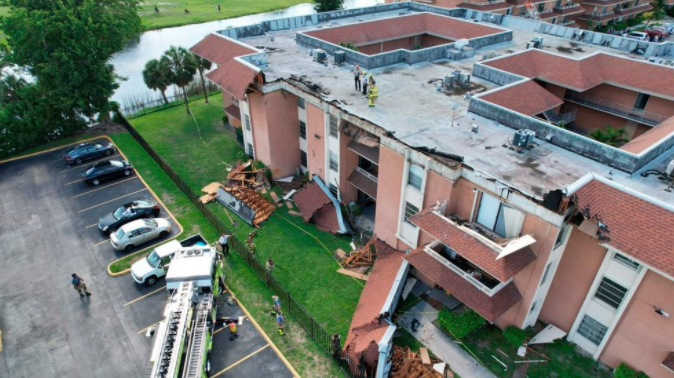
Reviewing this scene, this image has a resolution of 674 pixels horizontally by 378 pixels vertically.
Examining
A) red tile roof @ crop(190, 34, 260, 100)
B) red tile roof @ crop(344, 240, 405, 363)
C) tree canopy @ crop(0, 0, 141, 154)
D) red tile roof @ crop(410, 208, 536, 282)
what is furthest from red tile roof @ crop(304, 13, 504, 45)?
red tile roof @ crop(410, 208, 536, 282)

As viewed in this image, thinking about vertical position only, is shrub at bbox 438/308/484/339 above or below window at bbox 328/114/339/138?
below

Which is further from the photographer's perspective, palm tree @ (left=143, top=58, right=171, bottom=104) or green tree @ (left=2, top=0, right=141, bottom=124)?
palm tree @ (left=143, top=58, right=171, bottom=104)

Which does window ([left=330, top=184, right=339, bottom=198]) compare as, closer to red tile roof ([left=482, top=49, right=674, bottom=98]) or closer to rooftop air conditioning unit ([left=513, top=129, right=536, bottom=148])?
rooftop air conditioning unit ([left=513, top=129, right=536, bottom=148])

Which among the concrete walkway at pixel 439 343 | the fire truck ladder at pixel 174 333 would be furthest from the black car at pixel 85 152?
the concrete walkway at pixel 439 343

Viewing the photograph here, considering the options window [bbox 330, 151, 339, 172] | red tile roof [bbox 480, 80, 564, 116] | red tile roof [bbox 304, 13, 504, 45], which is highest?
red tile roof [bbox 304, 13, 504, 45]

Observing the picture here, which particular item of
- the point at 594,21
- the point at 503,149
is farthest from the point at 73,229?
the point at 594,21

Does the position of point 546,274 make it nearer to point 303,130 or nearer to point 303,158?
point 303,130

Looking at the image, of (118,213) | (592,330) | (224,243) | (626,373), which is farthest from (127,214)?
(626,373)
